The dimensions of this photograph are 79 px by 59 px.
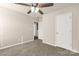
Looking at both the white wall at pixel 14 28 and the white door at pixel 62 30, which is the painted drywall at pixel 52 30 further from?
the white wall at pixel 14 28

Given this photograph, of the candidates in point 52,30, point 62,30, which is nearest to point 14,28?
point 52,30

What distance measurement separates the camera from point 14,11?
2219 mm

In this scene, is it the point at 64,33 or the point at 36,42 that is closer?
the point at 36,42

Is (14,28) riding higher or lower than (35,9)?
lower

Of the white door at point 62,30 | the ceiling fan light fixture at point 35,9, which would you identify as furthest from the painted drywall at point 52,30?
the ceiling fan light fixture at point 35,9

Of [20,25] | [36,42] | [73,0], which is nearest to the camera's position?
[73,0]

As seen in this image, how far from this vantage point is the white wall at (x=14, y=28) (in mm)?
2086

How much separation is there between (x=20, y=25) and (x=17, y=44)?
0.44 meters

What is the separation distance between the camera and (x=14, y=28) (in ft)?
7.26

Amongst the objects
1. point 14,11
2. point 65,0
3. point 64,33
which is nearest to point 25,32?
point 14,11

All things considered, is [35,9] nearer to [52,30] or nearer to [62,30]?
[52,30]

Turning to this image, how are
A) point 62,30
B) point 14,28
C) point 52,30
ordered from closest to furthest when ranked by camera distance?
point 14,28, point 62,30, point 52,30

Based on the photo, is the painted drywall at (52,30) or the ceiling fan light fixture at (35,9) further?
the painted drywall at (52,30)

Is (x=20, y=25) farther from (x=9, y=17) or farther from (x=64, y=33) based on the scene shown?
(x=64, y=33)
